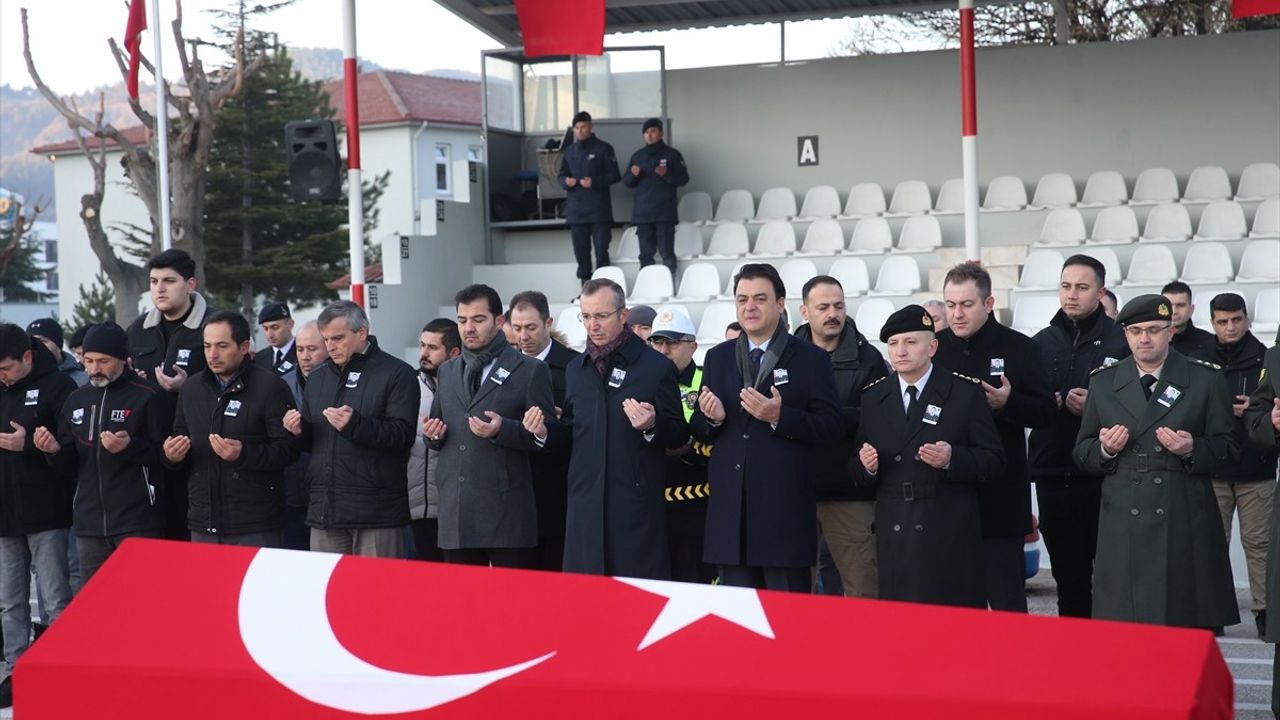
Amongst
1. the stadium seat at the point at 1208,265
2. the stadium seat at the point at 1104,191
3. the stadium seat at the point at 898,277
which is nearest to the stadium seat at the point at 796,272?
the stadium seat at the point at 898,277

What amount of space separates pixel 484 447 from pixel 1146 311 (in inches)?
111

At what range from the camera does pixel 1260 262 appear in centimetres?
1329

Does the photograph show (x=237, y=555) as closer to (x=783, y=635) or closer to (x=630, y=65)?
(x=783, y=635)

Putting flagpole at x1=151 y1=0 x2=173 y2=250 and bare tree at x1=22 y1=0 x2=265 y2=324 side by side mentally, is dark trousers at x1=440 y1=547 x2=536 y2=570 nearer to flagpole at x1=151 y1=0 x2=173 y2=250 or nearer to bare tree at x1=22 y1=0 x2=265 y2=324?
flagpole at x1=151 y1=0 x2=173 y2=250

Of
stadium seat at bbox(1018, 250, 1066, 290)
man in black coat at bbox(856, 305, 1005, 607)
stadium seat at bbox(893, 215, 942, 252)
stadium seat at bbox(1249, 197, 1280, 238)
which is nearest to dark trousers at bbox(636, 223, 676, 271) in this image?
stadium seat at bbox(893, 215, 942, 252)

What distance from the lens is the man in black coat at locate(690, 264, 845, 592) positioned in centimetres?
562

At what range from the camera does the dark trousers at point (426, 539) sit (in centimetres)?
697

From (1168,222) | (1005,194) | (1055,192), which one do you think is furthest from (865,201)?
(1168,222)

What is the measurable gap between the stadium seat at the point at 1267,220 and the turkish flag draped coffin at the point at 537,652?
11624 mm

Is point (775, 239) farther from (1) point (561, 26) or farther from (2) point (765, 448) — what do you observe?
(2) point (765, 448)

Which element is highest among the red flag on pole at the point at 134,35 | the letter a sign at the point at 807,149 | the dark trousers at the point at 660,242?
the red flag on pole at the point at 134,35

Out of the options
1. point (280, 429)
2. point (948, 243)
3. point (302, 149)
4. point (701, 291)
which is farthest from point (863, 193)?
point (280, 429)

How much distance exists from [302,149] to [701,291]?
16.6 ft

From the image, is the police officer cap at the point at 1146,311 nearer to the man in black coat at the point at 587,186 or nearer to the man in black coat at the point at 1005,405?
the man in black coat at the point at 1005,405
